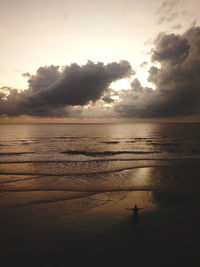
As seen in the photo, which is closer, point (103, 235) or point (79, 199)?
point (103, 235)

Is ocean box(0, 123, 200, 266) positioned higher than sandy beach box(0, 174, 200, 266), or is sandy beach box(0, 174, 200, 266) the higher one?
sandy beach box(0, 174, 200, 266)

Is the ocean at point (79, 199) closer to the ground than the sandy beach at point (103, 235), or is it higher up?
closer to the ground

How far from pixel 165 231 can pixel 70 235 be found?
4139mm

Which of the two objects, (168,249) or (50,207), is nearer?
(168,249)

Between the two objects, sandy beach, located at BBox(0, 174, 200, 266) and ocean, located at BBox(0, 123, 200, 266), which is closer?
sandy beach, located at BBox(0, 174, 200, 266)

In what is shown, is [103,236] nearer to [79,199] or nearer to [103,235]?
[103,235]

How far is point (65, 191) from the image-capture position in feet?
39.5

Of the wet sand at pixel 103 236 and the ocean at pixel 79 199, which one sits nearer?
the wet sand at pixel 103 236

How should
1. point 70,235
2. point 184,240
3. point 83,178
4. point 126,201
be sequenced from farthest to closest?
point 83,178 < point 126,201 < point 70,235 < point 184,240

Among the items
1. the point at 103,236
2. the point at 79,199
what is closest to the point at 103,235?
the point at 103,236

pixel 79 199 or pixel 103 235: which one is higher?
pixel 103 235

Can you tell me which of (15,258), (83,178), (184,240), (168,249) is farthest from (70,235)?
(83,178)

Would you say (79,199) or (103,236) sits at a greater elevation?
(103,236)

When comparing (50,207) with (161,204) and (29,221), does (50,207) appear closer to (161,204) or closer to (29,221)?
(29,221)
